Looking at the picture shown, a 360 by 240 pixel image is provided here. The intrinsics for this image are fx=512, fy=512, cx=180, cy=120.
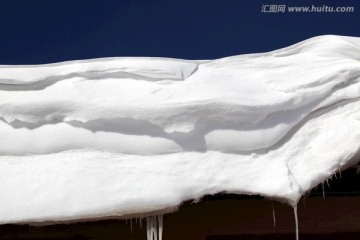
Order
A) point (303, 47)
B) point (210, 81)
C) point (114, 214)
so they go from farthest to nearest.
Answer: point (303, 47) < point (210, 81) < point (114, 214)

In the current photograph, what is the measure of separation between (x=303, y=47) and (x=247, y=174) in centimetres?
49

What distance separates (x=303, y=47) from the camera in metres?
1.44

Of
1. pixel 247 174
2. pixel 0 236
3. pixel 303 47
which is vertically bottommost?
pixel 0 236

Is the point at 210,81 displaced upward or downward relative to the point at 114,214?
upward

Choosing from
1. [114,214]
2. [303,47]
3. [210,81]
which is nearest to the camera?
[114,214]

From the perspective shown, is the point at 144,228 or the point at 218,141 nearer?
the point at 218,141

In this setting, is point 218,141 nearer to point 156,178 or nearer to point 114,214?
point 156,178

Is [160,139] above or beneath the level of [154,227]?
above

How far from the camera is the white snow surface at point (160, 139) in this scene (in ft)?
3.68

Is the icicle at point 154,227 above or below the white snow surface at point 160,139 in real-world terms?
below

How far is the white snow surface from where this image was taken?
1.12 metres

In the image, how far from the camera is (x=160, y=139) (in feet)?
3.82

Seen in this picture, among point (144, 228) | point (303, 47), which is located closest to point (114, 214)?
point (144, 228)

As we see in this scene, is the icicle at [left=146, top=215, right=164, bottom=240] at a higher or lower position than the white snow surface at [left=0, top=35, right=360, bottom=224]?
lower
